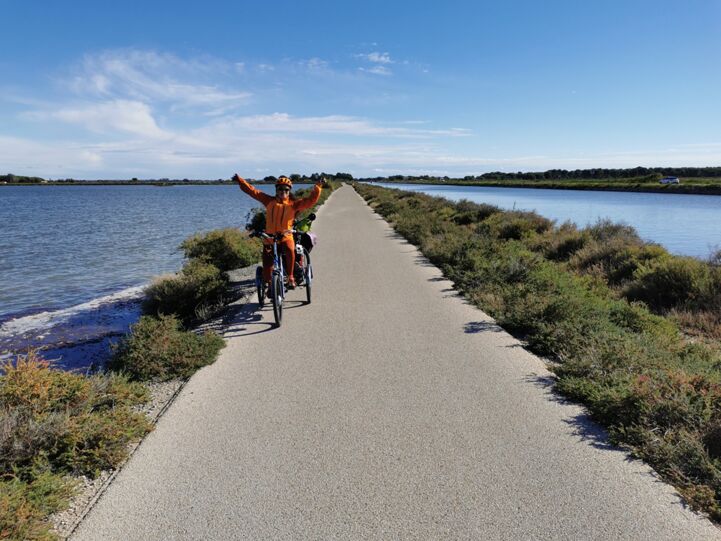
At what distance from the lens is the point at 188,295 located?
31.1ft

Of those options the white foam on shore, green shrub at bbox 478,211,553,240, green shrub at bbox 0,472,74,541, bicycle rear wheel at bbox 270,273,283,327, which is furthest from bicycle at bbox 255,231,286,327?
green shrub at bbox 478,211,553,240

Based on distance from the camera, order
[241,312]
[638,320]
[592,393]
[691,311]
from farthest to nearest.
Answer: [691,311]
[241,312]
[638,320]
[592,393]

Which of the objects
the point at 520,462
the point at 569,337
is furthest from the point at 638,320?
the point at 520,462

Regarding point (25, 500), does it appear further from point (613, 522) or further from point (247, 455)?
point (613, 522)

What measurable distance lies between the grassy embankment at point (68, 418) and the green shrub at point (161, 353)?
0.01 meters

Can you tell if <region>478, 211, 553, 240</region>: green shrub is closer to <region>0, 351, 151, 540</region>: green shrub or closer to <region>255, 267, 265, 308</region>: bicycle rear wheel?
<region>255, 267, 265, 308</region>: bicycle rear wheel

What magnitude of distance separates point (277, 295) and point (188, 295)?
10.7 feet

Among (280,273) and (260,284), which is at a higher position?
(280,273)

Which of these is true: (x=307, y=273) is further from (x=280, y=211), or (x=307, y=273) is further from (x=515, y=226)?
(x=515, y=226)

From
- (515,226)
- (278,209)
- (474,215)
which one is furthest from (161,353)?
(474,215)

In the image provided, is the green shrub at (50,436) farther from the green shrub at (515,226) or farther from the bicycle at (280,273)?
the green shrub at (515,226)

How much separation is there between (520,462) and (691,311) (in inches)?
282

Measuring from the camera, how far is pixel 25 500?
2785mm

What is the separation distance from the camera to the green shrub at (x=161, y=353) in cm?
516
